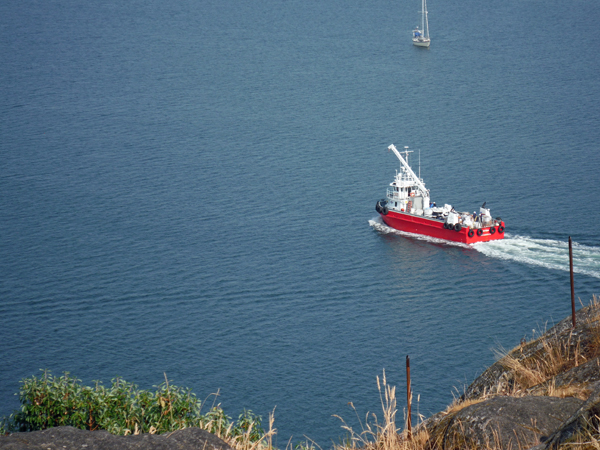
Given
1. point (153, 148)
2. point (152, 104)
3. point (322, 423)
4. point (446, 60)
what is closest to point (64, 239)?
point (153, 148)

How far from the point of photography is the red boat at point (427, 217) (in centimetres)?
8381

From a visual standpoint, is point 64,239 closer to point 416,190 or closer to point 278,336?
point 278,336

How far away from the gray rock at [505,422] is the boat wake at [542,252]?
68.3 metres

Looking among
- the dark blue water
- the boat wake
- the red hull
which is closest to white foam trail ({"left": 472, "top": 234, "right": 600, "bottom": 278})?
the boat wake

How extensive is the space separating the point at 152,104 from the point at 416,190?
74060 mm

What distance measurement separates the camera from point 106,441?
966 cm

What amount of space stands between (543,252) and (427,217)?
13497 mm

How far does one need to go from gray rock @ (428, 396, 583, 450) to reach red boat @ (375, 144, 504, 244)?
7449 cm

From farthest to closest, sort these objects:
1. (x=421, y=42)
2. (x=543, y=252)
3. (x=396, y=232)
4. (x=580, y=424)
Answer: (x=421, y=42), (x=396, y=232), (x=543, y=252), (x=580, y=424)

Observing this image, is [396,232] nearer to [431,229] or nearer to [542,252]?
[431,229]

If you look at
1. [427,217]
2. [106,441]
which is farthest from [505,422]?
[427,217]

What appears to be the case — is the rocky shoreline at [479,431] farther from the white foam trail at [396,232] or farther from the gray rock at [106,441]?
the white foam trail at [396,232]

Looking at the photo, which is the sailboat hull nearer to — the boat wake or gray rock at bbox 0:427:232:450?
the boat wake

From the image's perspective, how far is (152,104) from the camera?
14850 centimetres
